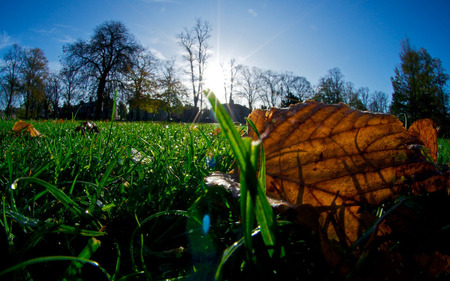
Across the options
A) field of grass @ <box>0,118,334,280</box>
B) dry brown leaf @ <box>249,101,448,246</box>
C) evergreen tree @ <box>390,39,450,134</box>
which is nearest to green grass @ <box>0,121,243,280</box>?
field of grass @ <box>0,118,334,280</box>

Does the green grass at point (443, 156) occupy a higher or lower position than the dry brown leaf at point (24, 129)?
lower

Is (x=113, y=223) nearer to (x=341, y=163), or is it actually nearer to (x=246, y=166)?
(x=246, y=166)

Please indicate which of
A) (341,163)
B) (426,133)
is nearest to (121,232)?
(341,163)

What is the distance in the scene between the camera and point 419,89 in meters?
23.8

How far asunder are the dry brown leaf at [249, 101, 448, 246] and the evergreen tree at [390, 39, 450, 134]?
1105 inches

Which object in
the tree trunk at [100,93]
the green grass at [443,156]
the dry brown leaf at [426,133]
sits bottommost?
the green grass at [443,156]

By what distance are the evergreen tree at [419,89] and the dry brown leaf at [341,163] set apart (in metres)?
28.1

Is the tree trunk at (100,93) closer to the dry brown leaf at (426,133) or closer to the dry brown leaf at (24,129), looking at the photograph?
the dry brown leaf at (24,129)

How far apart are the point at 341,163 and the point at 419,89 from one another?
30.9m

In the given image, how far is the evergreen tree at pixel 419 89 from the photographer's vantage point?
23.1 meters

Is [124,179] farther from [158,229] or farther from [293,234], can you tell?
[293,234]

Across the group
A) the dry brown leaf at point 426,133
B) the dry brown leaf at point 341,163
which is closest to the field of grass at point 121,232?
the dry brown leaf at point 341,163

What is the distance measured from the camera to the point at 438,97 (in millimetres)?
24125

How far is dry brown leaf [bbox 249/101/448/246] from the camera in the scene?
598 mm
